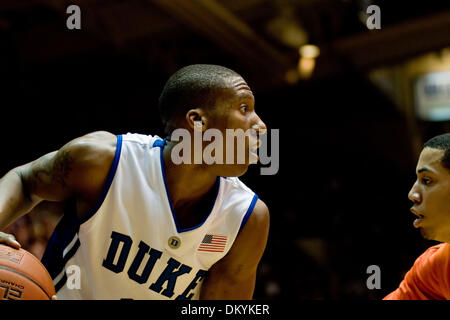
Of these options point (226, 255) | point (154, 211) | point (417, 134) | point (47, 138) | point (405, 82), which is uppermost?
point (405, 82)

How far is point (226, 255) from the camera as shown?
→ 2.67 meters

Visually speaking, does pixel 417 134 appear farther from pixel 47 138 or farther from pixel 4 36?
pixel 4 36

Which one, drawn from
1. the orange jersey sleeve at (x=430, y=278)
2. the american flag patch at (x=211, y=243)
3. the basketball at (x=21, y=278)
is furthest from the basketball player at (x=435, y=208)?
the basketball at (x=21, y=278)

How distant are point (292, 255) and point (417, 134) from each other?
2.78 meters

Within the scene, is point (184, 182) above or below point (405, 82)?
below

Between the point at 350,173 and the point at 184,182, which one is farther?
the point at 350,173

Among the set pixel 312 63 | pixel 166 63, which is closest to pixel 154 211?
pixel 166 63

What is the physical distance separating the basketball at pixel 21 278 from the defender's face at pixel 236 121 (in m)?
0.90

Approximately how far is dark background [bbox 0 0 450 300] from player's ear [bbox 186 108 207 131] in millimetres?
3007

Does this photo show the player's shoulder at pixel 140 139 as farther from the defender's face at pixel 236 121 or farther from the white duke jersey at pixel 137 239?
the defender's face at pixel 236 121

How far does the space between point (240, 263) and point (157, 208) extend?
493 millimetres

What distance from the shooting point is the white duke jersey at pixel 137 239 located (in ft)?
8.26

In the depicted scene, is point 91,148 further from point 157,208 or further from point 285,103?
point 285,103

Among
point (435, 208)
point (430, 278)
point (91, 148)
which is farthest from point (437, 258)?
point (91, 148)
